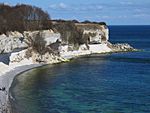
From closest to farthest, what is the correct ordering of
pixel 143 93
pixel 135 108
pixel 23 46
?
pixel 135 108, pixel 143 93, pixel 23 46

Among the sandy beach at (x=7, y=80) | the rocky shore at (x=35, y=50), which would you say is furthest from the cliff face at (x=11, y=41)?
the sandy beach at (x=7, y=80)

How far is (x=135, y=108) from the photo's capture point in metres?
35.2

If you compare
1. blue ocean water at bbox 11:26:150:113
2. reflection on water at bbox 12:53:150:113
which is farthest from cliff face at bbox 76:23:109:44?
reflection on water at bbox 12:53:150:113

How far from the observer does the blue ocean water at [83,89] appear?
35.5 metres

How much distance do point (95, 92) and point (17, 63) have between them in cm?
2351

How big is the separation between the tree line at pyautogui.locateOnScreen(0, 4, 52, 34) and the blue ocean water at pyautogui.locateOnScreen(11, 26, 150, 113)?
495 inches

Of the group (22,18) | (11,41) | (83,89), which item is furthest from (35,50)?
(83,89)

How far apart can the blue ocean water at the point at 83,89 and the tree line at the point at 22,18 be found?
41.3ft

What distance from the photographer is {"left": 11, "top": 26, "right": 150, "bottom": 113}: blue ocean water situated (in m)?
35.5

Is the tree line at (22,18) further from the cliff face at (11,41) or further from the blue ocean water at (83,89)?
the blue ocean water at (83,89)

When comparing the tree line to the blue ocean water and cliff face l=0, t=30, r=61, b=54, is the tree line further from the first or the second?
the blue ocean water

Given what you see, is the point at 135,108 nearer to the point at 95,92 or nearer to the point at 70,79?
the point at 95,92

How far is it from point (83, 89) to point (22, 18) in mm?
40479

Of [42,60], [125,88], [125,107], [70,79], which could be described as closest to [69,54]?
[42,60]
